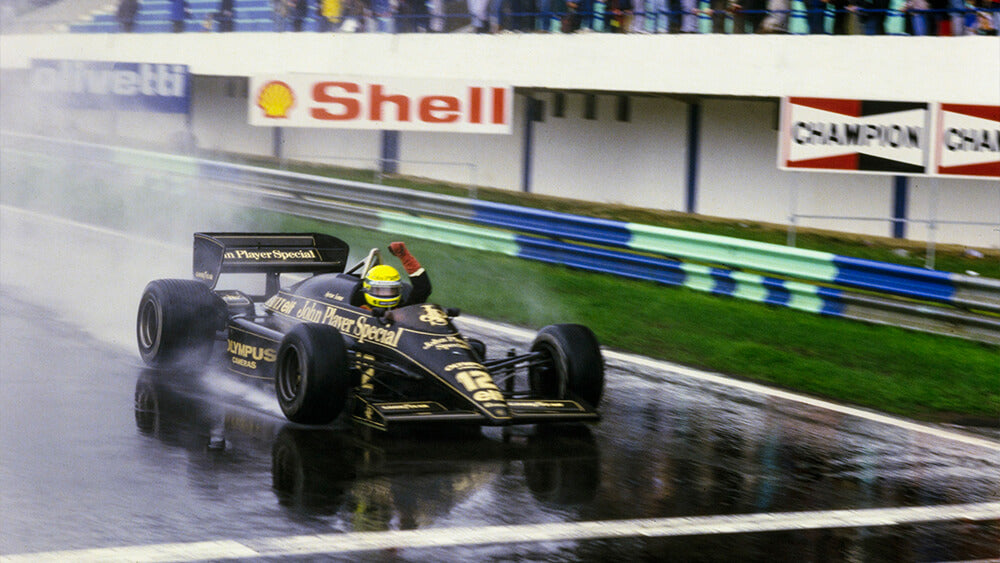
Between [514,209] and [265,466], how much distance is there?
9013mm

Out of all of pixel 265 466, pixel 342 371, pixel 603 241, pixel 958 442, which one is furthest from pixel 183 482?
pixel 603 241

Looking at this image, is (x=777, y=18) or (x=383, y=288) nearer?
(x=383, y=288)

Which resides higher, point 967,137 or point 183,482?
point 967,137

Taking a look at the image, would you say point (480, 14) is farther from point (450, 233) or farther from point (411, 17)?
point (450, 233)

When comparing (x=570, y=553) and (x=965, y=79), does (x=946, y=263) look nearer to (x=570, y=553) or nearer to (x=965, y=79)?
(x=965, y=79)

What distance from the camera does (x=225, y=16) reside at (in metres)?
28.0

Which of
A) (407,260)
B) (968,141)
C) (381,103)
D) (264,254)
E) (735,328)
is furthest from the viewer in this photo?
(381,103)

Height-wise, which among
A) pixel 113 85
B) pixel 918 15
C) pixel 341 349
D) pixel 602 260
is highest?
pixel 918 15

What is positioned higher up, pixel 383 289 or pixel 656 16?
pixel 656 16

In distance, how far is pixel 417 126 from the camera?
19719 mm

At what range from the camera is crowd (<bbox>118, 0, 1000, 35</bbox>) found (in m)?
17.2

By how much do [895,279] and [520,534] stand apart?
725cm

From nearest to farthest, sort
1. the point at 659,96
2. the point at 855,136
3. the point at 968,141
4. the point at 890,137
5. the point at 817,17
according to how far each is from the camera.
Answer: the point at 968,141, the point at 890,137, the point at 855,136, the point at 817,17, the point at 659,96

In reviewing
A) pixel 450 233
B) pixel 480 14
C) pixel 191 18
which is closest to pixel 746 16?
pixel 480 14
